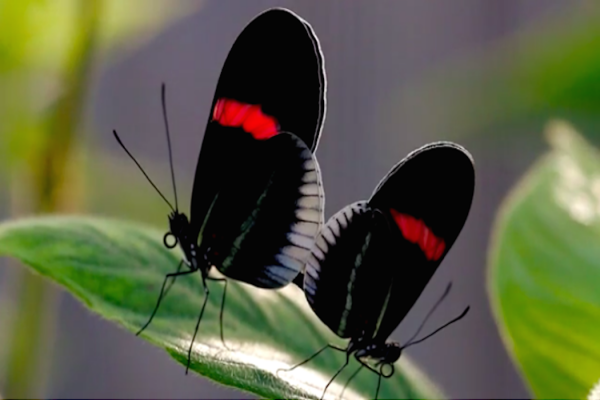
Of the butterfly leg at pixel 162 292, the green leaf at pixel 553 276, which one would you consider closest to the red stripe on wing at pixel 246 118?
the butterfly leg at pixel 162 292

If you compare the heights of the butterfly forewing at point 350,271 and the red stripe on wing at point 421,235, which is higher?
the red stripe on wing at point 421,235

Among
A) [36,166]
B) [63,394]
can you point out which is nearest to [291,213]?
[36,166]

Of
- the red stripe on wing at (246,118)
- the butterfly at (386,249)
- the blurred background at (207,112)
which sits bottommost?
the blurred background at (207,112)

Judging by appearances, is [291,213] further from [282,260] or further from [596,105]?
[596,105]

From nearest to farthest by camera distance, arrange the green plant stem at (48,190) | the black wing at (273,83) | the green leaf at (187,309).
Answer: the green leaf at (187,309)
the black wing at (273,83)
the green plant stem at (48,190)

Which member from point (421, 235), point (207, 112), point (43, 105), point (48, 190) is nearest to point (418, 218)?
point (421, 235)

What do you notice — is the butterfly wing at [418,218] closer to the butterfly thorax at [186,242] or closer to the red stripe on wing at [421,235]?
the red stripe on wing at [421,235]

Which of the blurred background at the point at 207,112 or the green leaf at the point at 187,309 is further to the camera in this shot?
the blurred background at the point at 207,112

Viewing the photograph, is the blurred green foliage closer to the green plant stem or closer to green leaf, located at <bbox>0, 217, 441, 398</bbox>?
the green plant stem
